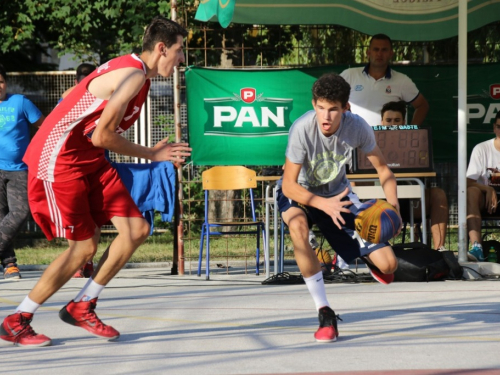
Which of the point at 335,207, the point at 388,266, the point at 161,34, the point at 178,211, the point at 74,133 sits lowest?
the point at 388,266

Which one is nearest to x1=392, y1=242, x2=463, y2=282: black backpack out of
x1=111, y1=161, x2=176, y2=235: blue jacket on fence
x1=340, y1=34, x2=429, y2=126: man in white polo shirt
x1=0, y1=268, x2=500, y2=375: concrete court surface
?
x1=0, y1=268, x2=500, y2=375: concrete court surface

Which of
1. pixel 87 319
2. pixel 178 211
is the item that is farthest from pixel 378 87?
pixel 87 319

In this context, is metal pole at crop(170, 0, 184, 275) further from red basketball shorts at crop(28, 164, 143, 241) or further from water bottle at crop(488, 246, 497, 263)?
red basketball shorts at crop(28, 164, 143, 241)

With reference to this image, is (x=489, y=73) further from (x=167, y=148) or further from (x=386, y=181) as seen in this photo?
(x=167, y=148)

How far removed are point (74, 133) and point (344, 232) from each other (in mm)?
1959

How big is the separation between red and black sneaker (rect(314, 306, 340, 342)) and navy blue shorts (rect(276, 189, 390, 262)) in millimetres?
648

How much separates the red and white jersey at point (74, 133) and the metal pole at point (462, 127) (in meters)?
4.77

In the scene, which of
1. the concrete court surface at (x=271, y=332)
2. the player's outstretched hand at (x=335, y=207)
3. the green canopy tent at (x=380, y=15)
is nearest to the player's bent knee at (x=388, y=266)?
the concrete court surface at (x=271, y=332)

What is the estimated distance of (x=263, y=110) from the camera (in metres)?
11.5

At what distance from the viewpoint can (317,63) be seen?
12195 mm

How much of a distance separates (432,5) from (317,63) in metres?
1.57

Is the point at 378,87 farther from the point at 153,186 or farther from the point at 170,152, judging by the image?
the point at 170,152

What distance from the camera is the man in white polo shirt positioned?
11.0 m

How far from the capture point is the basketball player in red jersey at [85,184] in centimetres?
614
